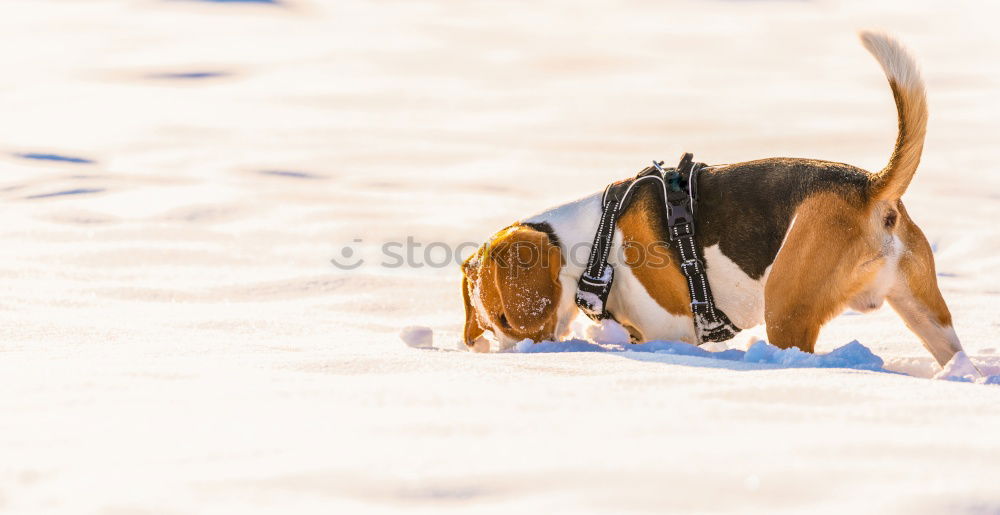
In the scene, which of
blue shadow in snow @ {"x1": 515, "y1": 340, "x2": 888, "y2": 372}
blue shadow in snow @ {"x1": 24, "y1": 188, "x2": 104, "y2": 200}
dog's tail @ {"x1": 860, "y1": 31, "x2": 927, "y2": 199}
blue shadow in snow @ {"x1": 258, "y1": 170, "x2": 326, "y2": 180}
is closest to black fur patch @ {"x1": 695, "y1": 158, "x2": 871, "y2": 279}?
dog's tail @ {"x1": 860, "y1": 31, "x2": 927, "y2": 199}

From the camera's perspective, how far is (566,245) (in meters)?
4.52

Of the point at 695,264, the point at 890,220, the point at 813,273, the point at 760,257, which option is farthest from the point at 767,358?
the point at 890,220

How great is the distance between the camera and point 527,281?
4414mm

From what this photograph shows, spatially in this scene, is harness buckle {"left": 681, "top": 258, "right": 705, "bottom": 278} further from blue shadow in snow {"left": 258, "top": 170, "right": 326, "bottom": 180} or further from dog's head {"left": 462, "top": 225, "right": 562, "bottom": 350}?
blue shadow in snow {"left": 258, "top": 170, "right": 326, "bottom": 180}

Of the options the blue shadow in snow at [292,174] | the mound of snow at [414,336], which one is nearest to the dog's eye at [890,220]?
the mound of snow at [414,336]

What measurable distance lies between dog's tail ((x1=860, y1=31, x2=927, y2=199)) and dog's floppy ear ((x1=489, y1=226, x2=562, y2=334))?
1430mm

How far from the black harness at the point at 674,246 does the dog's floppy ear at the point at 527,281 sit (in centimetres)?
15

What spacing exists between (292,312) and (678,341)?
2276 millimetres

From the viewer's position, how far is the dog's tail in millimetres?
3717

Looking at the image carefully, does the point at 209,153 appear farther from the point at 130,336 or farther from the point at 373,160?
the point at 130,336

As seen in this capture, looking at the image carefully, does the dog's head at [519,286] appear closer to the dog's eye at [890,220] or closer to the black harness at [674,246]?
the black harness at [674,246]

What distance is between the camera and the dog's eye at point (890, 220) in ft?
12.4

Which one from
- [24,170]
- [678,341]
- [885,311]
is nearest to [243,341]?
[678,341]

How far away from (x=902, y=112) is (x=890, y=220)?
41cm
